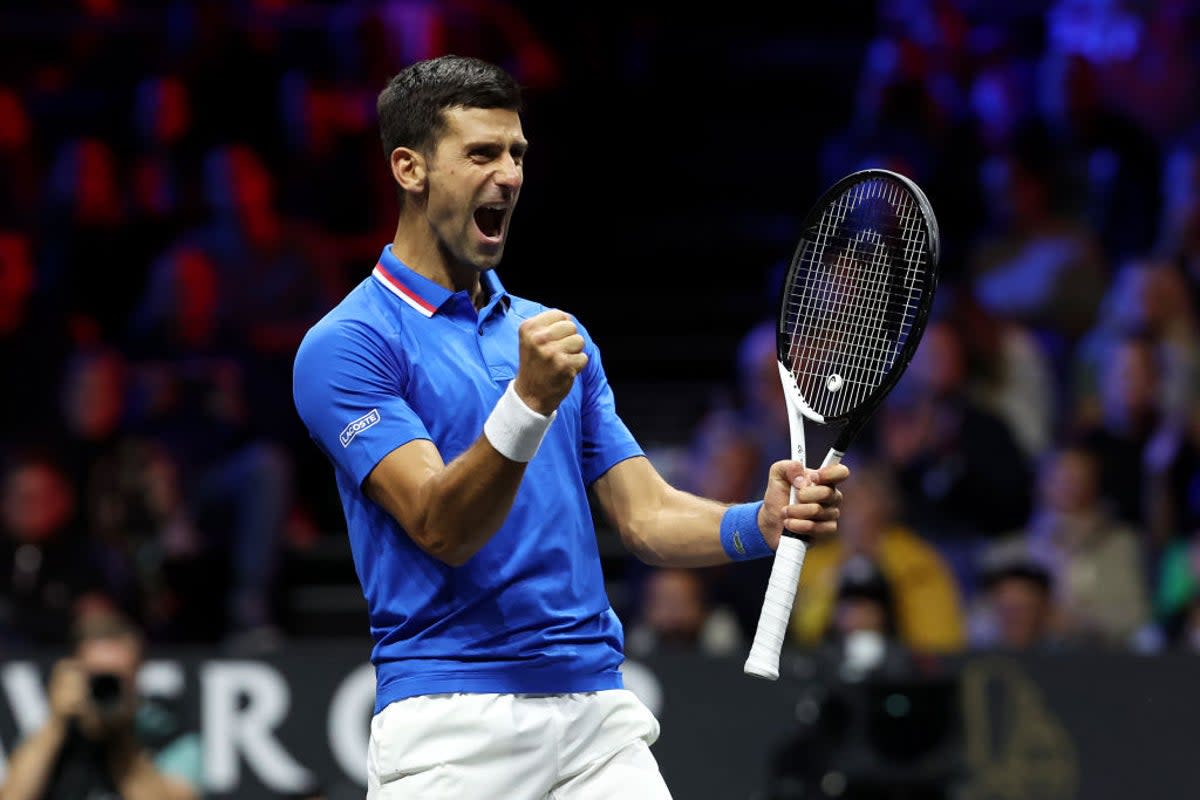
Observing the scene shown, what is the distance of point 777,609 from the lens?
379 centimetres

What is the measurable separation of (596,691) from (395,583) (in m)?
0.44

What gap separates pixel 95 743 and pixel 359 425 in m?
4.13

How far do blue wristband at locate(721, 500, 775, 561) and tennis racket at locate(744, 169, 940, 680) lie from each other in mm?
112

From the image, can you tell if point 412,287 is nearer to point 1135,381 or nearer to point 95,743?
point 95,743

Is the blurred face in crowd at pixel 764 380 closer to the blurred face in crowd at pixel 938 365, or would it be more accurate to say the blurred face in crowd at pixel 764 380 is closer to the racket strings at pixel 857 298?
the blurred face in crowd at pixel 938 365

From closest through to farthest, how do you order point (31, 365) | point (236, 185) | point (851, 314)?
point (851, 314), point (31, 365), point (236, 185)

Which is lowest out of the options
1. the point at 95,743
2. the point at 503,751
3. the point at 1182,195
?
the point at 95,743

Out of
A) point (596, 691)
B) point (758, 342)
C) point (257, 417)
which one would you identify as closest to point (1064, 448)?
point (758, 342)

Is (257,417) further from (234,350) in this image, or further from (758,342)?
(758,342)

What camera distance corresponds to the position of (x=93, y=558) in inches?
357

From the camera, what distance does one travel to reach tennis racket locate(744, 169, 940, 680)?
12.8 ft

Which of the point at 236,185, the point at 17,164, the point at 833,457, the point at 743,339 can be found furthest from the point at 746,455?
the point at 17,164

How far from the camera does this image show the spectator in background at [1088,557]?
27.5 feet

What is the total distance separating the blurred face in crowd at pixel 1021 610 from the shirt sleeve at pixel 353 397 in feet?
16.0
